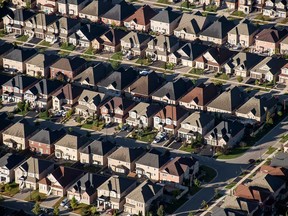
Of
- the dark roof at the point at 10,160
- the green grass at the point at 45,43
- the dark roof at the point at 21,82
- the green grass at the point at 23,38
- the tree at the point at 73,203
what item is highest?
the dark roof at the point at 21,82

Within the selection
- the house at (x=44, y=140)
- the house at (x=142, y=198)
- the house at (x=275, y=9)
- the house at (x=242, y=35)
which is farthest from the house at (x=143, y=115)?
the house at (x=275, y=9)

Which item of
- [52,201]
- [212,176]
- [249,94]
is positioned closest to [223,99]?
[249,94]

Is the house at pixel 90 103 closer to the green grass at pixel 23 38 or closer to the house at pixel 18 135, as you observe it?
the house at pixel 18 135

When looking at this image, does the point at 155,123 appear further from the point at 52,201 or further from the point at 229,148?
the point at 52,201

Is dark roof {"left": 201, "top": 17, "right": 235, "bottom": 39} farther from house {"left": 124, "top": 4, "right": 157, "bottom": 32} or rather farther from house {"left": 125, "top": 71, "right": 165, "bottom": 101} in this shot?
house {"left": 125, "top": 71, "right": 165, "bottom": 101}

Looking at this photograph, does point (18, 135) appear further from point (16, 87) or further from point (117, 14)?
point (117, 14)

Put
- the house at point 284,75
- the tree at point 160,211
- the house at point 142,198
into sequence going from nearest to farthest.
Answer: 1. the tree at point 160,211
2. the house at point 142,198
3. the house at point 284,75
